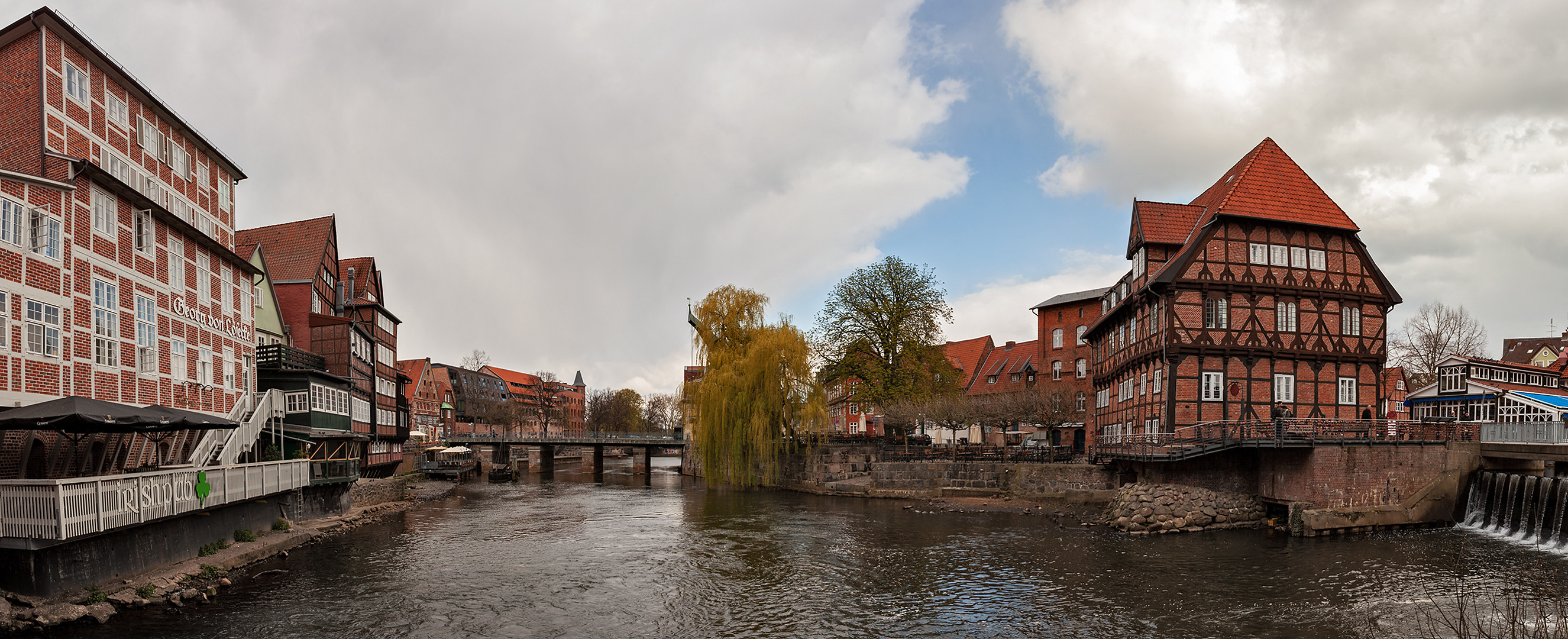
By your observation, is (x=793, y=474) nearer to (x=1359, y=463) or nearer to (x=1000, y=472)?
(x=1000, y=472)

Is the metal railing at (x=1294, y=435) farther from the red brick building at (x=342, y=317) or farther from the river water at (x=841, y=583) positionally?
the red brick building at (x=342, y=317)

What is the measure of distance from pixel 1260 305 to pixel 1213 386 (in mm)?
3730

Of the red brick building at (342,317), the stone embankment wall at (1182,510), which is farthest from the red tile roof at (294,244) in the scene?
the stone embankment wall at (1182,510)

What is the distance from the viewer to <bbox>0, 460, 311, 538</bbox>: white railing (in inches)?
634

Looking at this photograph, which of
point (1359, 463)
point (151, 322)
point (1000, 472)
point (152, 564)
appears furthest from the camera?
point (1000, 472)

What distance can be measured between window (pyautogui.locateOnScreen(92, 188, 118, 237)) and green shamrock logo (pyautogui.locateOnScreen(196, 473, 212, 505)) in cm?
630

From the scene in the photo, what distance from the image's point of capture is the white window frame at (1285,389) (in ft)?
115

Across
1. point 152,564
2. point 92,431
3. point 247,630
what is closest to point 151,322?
point 92,431

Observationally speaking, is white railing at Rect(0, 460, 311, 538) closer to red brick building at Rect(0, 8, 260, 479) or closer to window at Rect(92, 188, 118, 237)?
red brick building at Rect(0, 8, 260, 479)

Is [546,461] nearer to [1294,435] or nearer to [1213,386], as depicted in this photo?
[1213,386]

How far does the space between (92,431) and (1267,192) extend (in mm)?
38421

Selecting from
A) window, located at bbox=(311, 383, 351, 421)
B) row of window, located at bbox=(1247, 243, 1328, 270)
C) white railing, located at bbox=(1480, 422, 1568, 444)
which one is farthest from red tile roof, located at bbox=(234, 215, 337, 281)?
white railing, located at bbox=(1480, 422, 1568, 444)

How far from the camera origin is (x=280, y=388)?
32.7 metres

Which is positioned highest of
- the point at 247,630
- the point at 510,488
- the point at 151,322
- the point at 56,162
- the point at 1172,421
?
the point at 56,162
